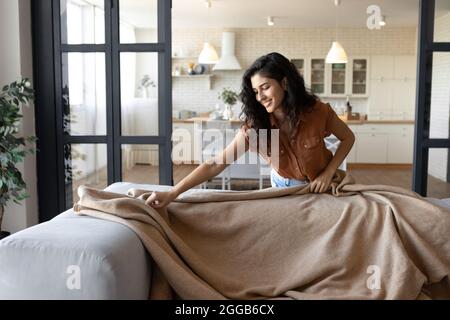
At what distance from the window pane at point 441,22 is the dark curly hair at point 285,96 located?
165 cm

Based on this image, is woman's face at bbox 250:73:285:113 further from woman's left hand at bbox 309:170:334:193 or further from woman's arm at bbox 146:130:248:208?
woman's left hand at bbox 309:170:334:193

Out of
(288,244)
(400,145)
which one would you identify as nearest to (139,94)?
(288,244)

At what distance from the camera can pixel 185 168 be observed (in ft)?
26.2

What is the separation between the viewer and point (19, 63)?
11.7 ft

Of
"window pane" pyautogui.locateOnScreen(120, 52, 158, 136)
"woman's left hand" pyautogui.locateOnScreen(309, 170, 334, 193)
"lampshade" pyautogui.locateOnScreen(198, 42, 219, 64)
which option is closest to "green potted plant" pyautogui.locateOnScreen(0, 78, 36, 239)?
"window pane" pyautogui.locateOnScreen(120, 52, 158, 136)

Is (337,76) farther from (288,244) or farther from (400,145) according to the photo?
(288,244)

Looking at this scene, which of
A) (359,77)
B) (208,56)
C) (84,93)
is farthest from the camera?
(359,77)

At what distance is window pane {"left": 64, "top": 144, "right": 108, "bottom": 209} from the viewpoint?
380 cm

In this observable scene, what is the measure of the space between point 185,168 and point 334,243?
20.2ft

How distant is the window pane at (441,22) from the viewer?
3.46 m

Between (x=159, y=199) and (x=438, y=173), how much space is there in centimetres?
242

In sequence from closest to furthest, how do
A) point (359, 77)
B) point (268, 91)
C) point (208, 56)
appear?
point (268, 91), point (208, 56), point (359, 77)

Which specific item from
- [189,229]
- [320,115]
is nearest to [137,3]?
[320,115]
